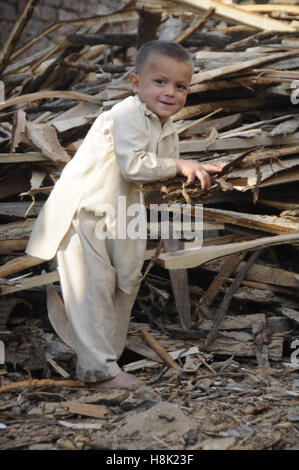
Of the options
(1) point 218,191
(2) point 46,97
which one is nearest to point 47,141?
(2) point 46,97

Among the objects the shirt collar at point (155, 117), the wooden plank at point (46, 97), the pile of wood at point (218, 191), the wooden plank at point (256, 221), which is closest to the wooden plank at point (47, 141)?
the pile of wood at point (218, 191)

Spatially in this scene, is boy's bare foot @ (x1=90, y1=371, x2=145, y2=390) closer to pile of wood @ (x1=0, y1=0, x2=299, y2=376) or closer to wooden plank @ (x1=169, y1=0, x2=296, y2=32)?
pile of wood @ (x1=0, y1=0, x2=299, y2=376)

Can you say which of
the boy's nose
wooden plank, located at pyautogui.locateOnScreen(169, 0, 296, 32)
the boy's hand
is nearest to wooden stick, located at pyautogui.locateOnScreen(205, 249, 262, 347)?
the boy's hand

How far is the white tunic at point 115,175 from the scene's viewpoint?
8.89ft

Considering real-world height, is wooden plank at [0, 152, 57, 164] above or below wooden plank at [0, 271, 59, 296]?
above

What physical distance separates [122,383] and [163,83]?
152 centimetres

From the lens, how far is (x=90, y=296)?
291 cm

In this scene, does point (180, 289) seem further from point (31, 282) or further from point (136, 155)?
point (136, 155)

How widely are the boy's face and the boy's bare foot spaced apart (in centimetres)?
135

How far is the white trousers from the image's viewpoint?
2.89m

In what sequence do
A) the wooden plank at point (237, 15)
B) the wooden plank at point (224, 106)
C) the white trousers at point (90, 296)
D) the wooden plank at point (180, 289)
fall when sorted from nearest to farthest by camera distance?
1. the white trousers at point (90, 296)
2. the wooden plank at point (180, 289)
3. the wooden plank at point (224, 106)
4. the wooden plank at point (237, 15)

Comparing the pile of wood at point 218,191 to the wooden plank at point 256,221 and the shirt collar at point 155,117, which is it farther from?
the shirt collar at point 155,117

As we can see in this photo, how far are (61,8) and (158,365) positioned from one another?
6337mm

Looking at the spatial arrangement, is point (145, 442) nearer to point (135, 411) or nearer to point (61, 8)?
point (135, 411)
